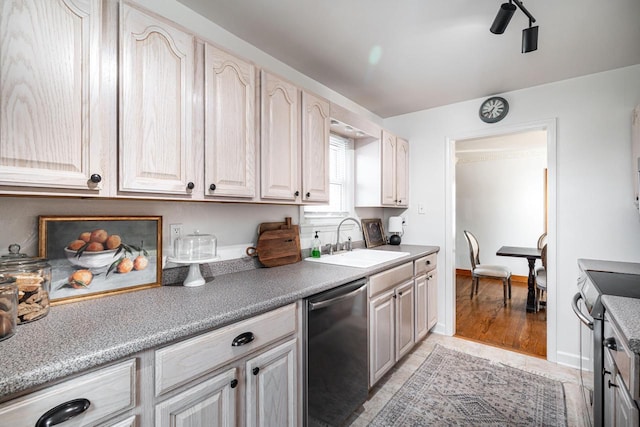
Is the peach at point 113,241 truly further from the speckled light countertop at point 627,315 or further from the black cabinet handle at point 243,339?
the speckled light countertop at point 627,315

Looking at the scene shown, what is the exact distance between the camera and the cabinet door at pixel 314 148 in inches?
78.2

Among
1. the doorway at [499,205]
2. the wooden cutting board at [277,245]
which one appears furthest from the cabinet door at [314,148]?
the doorway at [499,205]

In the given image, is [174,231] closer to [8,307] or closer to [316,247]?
[8,307]

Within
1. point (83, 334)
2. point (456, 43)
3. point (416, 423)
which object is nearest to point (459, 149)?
point (456, 43)

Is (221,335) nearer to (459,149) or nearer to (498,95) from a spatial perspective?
(498,95)

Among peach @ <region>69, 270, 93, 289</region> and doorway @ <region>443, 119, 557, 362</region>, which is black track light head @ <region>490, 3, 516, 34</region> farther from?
peach @ <region>69, 270, 93, 289</region>

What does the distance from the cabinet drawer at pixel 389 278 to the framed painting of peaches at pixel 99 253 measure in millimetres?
1264

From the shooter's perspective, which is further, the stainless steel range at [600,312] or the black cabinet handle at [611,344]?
the stainless steel range at [600,312]

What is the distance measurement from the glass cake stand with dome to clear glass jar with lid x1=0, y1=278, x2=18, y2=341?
60cm

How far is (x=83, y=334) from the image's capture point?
0.92 m

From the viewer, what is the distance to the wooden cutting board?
6.56 feet

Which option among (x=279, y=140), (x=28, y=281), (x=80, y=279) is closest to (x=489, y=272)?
(x=279, y=140)

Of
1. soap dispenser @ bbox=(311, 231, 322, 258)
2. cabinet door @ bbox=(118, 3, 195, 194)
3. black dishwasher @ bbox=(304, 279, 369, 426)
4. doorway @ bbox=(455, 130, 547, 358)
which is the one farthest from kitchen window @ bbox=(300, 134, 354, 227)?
doorway @ bbox=(455, 130, 547, 358)

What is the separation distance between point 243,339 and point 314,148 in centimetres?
131
